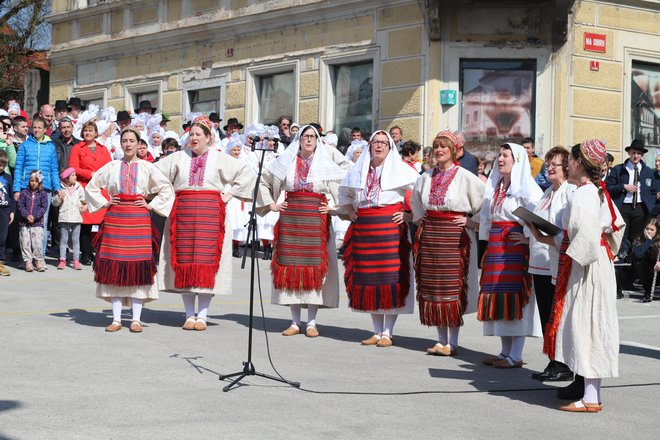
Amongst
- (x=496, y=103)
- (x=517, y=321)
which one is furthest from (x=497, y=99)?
(x=517, y=321)

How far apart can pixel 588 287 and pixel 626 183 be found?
8659mm

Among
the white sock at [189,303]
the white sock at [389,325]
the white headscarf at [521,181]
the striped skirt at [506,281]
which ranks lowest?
the white sock at [389,325]

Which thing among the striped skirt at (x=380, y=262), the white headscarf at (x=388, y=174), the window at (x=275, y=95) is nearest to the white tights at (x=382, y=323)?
the striped skirt at (x=380, y=262)

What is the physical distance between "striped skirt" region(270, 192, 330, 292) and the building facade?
8954 millimetres

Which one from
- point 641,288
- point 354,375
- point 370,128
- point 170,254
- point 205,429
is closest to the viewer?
point 205,429

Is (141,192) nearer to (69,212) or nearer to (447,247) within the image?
(447,247)

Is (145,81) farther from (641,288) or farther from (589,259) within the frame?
(589,259)

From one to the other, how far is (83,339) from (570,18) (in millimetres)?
11977

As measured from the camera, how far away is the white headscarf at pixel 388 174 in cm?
977

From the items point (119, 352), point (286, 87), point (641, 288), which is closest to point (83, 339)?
point (119, 352)

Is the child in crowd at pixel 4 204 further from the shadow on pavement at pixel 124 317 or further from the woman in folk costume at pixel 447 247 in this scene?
the woman in folk costume at pixel 447 247

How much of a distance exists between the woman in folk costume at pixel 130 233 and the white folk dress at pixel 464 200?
7.73 ft

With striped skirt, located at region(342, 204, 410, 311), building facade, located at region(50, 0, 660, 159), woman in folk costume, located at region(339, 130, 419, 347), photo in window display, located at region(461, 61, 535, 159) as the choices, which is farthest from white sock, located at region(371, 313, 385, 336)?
photo in window display, located at region(461, 61, 535, 159)

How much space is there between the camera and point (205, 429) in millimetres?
6207
